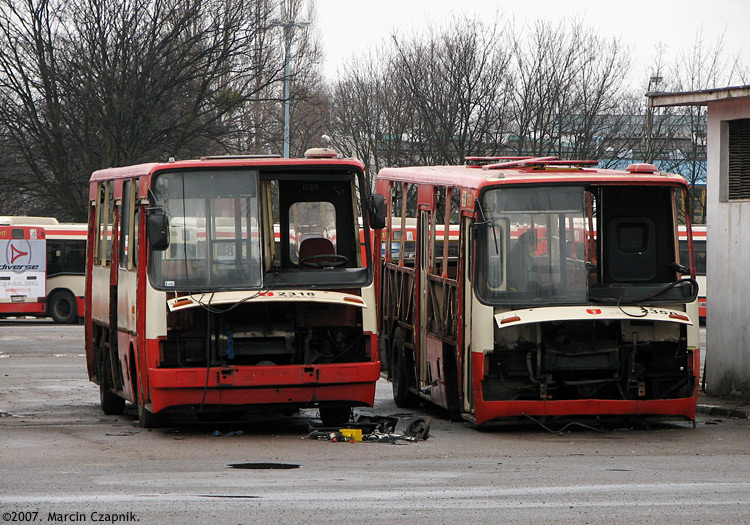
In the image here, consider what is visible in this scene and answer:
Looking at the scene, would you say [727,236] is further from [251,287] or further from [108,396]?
[108,396]

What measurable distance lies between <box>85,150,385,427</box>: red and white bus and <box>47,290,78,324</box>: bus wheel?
2321cm

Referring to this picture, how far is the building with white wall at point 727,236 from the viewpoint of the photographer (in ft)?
50.3

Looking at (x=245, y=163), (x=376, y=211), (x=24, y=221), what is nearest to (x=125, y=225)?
(x=245, y=163)

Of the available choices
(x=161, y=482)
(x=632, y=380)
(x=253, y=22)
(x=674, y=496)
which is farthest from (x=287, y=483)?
(x=253, y=22)

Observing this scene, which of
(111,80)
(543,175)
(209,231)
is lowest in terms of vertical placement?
(209,231)

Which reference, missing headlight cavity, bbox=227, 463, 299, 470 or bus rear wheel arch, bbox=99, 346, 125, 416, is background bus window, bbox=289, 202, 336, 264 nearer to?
missing headlight cavity, bbox=227, 463, 299, 470

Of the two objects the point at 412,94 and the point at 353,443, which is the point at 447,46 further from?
the point at 353,443

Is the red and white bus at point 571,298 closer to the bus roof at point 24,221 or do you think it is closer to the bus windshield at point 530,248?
the bus windshield at point 530,248

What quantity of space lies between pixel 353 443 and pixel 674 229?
406 cm

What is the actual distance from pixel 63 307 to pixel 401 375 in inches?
871

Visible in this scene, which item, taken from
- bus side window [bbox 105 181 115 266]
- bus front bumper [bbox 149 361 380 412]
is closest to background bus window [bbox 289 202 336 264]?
bus front bumper [bbox 149 361 380 412]

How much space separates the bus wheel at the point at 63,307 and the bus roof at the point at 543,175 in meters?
22.8

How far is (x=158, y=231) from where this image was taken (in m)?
11.8

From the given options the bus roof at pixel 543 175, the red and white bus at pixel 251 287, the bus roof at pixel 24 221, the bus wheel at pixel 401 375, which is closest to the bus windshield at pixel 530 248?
the bus roof at pixel 543 175
